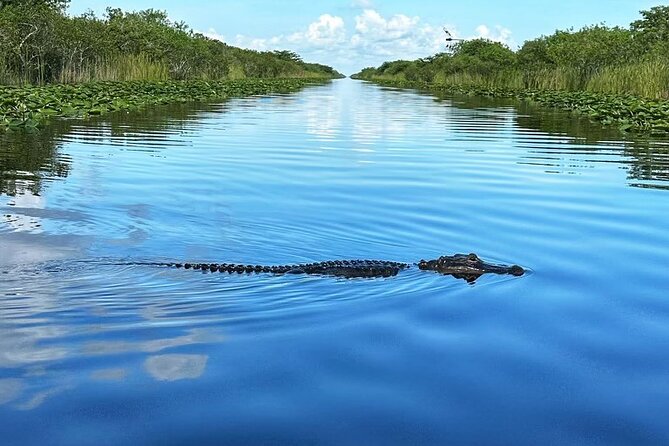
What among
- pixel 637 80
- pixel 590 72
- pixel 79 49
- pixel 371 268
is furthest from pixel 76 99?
pixel 590 72

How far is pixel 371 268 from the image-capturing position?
6.89m

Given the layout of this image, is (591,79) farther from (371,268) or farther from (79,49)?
(371,268)

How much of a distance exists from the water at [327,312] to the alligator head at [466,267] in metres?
0.11

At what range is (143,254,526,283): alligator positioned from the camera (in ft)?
22.5

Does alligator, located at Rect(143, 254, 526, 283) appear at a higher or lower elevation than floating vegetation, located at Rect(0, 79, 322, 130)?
lower

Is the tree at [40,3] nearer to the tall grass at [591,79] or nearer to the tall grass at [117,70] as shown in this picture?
the tall grass at [117,70]

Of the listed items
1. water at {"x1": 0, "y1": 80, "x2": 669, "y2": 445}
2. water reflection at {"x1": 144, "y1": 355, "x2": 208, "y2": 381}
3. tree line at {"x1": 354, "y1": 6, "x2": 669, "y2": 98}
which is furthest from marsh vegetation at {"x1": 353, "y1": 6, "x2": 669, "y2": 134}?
water reflection at {"x1": 144, "y1": 355, "x2": 208, "y2": 381}

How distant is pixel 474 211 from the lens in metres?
10.1

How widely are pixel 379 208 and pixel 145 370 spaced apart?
5847mm

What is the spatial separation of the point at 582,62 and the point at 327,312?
43.3m

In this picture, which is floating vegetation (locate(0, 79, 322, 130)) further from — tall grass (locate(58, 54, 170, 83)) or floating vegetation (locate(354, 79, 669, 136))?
floating vegetation (locate(354, 79, 669, 136))

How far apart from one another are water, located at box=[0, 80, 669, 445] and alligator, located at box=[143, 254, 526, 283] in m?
0.13

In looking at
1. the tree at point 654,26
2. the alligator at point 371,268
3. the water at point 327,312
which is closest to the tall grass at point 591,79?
the tree at point 654,26

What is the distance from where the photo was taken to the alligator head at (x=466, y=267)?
6.98 m
